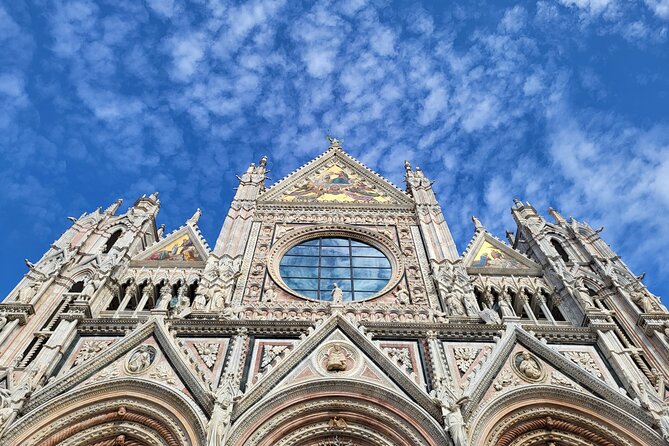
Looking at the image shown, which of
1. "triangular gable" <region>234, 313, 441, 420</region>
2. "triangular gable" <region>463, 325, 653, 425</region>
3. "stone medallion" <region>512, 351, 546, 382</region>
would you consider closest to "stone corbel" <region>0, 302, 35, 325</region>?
"triangular gable" <region>234, 313, 441, 420</region>

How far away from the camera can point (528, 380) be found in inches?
402

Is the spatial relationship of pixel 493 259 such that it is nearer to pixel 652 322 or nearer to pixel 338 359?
pixel 652 322

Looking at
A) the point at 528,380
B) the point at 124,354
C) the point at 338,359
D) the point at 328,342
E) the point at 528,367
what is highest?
the point at 328,342

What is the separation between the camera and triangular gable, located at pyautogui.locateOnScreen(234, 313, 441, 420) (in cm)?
955

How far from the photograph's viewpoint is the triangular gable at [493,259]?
14.7 meters

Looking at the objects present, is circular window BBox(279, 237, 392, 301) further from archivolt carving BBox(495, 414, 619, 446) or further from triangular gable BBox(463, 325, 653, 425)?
archivolt carving BBox(495, 414, 619, 446)

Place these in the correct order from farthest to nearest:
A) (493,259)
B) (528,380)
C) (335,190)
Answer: (335,190) → (493,259) → (528,380)

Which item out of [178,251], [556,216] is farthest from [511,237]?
[178,251]

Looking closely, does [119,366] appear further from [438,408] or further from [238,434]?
[438,408]

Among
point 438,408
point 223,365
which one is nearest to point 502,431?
point 438,408

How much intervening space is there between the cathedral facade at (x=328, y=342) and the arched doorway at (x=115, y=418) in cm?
3

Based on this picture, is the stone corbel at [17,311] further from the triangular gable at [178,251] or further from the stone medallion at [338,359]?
the stone medallion at [338,359]

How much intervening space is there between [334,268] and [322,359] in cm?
469

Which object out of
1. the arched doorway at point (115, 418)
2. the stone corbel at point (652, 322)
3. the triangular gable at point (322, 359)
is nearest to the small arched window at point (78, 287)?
the arched doorway at point (115, 418)
